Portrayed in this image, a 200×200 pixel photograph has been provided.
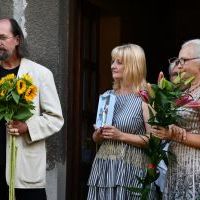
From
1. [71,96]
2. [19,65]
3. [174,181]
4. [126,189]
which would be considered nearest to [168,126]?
[174,181]

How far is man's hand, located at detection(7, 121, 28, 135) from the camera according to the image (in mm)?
3947

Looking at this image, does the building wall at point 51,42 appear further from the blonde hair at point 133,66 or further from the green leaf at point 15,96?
the green leaf at point 15,96

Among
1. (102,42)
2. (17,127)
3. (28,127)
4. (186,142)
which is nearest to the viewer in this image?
(186,142)

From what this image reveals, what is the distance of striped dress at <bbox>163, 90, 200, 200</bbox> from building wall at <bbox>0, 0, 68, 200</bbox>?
1576mm

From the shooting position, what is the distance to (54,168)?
17.0ft

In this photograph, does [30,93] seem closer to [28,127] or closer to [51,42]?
[28,127]

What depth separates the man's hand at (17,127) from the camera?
13.0 ft

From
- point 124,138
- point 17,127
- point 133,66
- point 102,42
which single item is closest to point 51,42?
point 133,66

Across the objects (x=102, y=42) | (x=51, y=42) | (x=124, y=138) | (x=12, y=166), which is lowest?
(x=12, y=166)

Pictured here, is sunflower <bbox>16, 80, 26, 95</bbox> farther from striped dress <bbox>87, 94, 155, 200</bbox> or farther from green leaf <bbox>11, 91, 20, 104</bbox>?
striped dress <bbox>87, 94, 155, 200</bbox>

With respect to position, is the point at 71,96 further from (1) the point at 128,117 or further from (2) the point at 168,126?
(2) the point at 168,126

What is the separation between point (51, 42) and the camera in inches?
206

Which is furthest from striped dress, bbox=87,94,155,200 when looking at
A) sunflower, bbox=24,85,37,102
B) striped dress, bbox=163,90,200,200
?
sunflower, bbox=24,85,37,102

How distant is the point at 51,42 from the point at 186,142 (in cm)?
195
